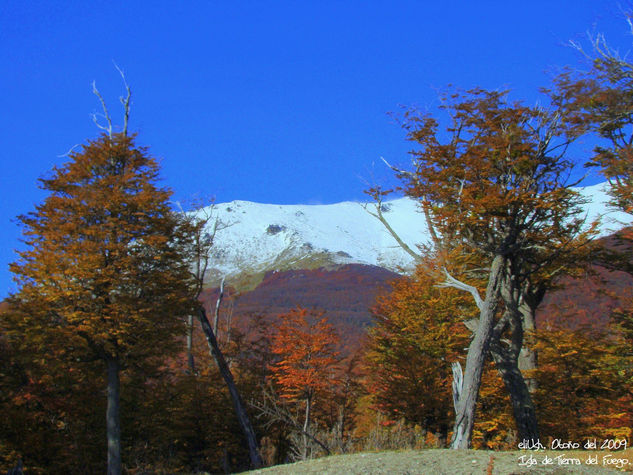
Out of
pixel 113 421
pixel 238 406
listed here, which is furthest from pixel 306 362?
pixel 113 421

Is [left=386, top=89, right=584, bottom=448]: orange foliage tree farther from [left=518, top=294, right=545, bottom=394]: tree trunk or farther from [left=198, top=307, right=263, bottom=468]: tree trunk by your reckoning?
[left=198, top=307, right=263, bottom=468]: tree trunk

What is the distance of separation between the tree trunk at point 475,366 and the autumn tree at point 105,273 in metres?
8.13

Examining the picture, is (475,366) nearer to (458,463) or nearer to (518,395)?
(518,395)

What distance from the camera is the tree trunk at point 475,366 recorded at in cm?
1191

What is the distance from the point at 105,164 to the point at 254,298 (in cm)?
11731

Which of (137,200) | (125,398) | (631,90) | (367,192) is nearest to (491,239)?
(367,192)

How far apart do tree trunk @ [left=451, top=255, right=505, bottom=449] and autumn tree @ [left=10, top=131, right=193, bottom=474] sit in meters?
8.13

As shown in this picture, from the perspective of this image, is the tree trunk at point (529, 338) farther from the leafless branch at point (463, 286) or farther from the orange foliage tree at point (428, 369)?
the leafless branch at point (463, 286)

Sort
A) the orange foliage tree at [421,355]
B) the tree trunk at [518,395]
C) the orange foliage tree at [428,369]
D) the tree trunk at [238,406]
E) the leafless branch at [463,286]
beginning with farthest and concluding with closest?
1. the orange foliage tree at [421,355]
2. the orange foliage tree at [428,369]
3. the tree trunk at [238,406]
4. the leafless branch at [463,286]
5. the tree trunk at [518,395]

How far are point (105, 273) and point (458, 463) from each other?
10398 mm

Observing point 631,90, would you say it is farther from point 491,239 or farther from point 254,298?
point 254,298

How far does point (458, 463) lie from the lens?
26.2 feet

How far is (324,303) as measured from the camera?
4872 inches

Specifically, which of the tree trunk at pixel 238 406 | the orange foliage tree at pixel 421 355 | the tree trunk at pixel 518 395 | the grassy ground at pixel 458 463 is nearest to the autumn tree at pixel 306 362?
the orange foliage tree at pixel 421 355
